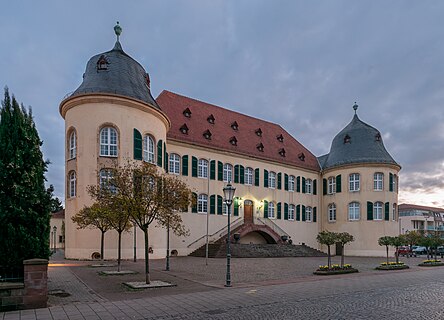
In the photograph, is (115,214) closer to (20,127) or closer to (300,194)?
(20,127)

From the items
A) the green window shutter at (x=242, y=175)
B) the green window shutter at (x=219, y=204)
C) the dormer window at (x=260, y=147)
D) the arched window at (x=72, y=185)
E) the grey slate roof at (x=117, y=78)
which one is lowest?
the green window shutter at (x=219, y=204)

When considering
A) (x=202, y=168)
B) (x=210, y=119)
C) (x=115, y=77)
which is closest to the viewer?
(x=115, y=77)

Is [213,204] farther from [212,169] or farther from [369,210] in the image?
[369,210]

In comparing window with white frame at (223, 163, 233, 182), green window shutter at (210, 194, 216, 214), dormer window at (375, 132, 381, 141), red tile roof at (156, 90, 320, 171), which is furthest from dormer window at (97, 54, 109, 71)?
dormer window at (375, 132, 381, 141)

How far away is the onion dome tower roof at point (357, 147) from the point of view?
4041 cm

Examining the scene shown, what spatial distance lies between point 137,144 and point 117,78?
4.76m

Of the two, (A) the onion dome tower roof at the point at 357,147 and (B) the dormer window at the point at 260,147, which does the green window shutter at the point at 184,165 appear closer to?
(B) the dormer window at the point at 260,147

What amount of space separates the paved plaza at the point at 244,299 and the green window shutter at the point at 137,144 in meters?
11.6

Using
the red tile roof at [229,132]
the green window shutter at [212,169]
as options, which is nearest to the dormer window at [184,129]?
the red tile roof at [229,132]

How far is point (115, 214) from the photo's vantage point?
1488 cm

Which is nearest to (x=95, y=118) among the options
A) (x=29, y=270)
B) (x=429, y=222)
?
(x=29, y=270)

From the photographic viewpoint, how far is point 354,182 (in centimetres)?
4056

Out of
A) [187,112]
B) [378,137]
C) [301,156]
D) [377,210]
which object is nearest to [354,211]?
[377,210]

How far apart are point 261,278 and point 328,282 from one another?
2648mm
